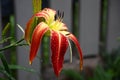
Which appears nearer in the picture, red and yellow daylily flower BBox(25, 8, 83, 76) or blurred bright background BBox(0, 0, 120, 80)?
red and yellow daylily flower BBox(25, 8, 83, 76)

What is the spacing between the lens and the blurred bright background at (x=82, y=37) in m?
2.24

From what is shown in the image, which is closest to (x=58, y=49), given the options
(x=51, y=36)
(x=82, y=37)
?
(x=51, y=36)

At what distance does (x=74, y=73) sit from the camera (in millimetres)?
2457

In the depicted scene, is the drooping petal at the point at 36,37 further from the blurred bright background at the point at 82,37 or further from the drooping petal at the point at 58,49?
the blurred bright background at the point at 82,37

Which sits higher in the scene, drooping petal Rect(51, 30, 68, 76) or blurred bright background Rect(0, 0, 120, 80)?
drooping petal Rect(51, 30, 68, 76)

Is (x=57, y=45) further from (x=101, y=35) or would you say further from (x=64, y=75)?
(x=101, y=35)

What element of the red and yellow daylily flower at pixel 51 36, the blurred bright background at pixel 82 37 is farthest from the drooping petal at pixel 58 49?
the blurred bright background at pixel 82 37

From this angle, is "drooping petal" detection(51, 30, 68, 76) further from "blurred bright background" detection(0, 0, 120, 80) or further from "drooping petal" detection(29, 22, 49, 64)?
"blurred bright background" detection(0, 0, 120, 80)

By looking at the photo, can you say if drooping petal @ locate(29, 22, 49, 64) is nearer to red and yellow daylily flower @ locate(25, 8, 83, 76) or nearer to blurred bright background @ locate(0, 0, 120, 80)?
red and yellow daylily flower @ locate(25, 8, 83, 76)

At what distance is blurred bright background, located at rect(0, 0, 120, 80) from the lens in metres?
2.24

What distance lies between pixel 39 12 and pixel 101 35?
Result: 74.6 inches

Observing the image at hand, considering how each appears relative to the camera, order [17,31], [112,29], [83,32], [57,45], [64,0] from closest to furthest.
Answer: [57,45] → [17,31] → [64,0] → [83,32] → [112,29]

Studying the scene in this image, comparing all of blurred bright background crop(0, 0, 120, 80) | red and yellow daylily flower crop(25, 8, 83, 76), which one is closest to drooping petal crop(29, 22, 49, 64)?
red and yellow daylily flower crop(25, 8, 83, 76)

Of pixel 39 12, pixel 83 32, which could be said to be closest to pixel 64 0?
pixel 83 32
